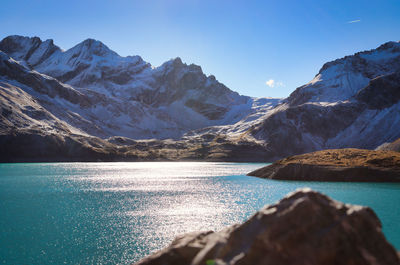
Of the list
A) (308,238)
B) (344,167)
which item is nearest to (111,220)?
(308,238)

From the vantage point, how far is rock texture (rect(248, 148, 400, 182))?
66.7 m

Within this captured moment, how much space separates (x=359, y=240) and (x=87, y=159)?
201122mm

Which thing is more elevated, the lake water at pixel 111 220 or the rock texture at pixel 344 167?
the rock texture at pixel 344 167

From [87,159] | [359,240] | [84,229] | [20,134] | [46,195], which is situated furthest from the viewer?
[87,159]

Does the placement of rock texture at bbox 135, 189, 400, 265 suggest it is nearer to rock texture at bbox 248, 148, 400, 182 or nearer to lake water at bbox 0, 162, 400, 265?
lake water at bbox 0, 162, 400, 265

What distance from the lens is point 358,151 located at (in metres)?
78.1

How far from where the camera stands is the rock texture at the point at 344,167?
6669cm

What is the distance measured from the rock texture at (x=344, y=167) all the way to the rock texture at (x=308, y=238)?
6667 centimetres

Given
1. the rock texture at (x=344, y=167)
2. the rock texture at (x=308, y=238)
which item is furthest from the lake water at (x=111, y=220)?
the rock texture at (x=344, y=167)

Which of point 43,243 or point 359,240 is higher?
point 359,240

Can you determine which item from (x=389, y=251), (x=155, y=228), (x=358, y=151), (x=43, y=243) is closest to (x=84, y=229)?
(x=43, y=243)

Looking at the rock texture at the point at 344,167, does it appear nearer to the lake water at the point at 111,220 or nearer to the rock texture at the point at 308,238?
the lake water at the point at 111,220

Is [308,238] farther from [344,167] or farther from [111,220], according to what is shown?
[344,167]

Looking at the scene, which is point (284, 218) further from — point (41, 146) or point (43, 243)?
point (41, 146)
